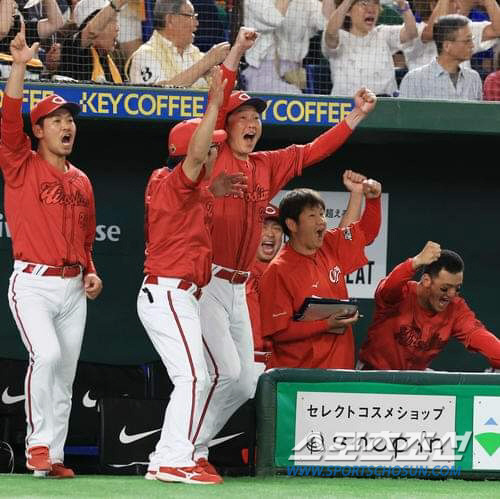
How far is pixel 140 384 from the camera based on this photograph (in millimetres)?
6699

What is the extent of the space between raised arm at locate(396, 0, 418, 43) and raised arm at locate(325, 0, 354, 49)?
54cm

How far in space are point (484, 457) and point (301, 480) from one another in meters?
0.93

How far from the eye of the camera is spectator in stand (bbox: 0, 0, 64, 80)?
22.4 ft

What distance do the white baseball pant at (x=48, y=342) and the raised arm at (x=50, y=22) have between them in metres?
2.07

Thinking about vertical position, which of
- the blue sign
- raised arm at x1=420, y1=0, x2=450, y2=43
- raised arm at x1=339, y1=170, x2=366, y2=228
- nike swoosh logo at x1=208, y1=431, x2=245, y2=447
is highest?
raised arm at x1=420, y1=0, x2=450, y2=43

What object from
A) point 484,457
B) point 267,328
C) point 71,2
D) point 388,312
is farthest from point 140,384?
point 71,2

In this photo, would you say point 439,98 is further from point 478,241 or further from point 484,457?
point 484,457

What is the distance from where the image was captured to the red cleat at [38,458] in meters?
5.20

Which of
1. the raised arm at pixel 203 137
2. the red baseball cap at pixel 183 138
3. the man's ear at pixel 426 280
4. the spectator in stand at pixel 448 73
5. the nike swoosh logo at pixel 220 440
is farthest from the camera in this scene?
the spectator in stand at pixel 448 73

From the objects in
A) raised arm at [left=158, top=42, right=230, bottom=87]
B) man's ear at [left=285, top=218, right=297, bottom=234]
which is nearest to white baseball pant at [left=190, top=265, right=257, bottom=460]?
man's ear at [left=285, top=218, right=297, bottom=234]

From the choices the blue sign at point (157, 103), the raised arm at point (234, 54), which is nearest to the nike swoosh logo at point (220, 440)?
Answer: the raised arm at point (234, 54)

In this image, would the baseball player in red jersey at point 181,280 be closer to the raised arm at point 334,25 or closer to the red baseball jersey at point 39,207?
the red baseball jersey at point 39,207

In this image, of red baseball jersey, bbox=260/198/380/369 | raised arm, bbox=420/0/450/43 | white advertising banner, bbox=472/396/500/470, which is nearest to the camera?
white advertising banner, bbox=472/396/500/470

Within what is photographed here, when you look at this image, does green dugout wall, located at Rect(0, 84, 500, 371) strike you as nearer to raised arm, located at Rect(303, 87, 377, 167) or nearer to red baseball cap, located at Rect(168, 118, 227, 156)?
raised arm, located at Rect(303, 87, 377, 167)
